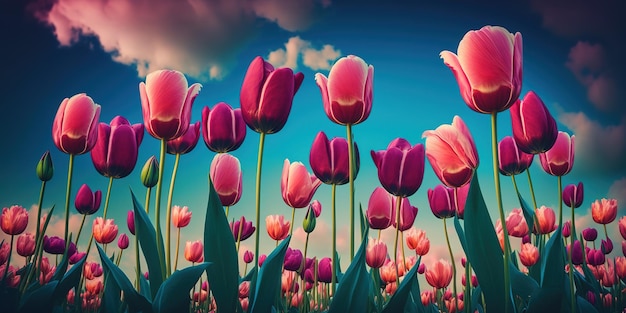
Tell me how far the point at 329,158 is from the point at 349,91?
40cm

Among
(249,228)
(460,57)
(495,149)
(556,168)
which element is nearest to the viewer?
(495,149)

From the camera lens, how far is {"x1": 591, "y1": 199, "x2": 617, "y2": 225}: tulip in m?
4.66

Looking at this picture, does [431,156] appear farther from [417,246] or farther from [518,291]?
[417,246]

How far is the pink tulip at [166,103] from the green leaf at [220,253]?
1.49ft

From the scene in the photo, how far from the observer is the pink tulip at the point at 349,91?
1.87 meters

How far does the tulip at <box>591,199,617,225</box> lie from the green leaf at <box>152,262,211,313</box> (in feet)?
15.1

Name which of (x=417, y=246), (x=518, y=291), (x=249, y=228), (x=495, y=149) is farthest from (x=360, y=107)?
(x=417, y=246)

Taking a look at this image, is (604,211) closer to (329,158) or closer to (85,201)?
(329,158)

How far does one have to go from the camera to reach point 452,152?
1.88 meters

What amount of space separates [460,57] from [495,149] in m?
0.37

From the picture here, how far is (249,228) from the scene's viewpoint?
3148 millimetres

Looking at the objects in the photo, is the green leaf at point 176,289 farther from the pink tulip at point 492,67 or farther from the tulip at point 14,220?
the tulip at point 14,220

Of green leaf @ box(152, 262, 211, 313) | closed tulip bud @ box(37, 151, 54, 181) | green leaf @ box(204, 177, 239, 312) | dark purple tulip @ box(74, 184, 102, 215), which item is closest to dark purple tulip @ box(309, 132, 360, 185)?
green leaf @ box(204, 177, 239, 312)

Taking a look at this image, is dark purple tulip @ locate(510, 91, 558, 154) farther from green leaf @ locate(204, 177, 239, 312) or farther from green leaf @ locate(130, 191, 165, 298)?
green leaf @ locate(130, 191, 165, 298)
